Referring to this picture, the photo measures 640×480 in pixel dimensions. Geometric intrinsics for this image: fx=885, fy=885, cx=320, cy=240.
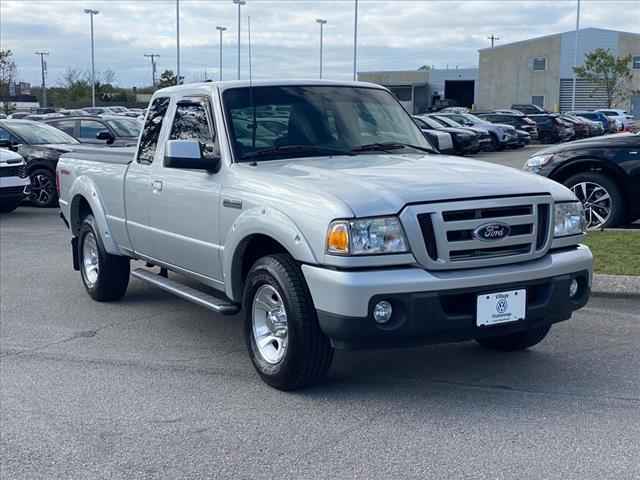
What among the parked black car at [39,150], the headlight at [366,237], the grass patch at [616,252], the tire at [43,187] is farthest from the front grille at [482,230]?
the tire at [43,187]

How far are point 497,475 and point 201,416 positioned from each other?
1.81 meters

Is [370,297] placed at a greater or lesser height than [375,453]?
greater

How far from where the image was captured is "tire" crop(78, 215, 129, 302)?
8224mm

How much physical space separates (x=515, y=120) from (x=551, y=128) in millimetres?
2352

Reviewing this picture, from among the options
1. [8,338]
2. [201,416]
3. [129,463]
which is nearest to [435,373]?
[201,416]

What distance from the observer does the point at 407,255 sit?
4.96 meters

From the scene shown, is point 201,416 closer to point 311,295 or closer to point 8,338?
point 311,295

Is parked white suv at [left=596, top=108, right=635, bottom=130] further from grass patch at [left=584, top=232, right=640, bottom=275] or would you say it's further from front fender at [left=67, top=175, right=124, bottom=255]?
front fender at [left=67, top=175, right=124, bottom=255]

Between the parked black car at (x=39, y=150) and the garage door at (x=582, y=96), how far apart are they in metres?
64.8

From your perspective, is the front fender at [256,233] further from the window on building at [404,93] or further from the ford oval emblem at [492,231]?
the window on building at [404,93]

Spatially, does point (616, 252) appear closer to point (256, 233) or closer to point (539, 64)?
point (256, 233)

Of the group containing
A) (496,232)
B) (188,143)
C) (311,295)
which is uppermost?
(188,143)

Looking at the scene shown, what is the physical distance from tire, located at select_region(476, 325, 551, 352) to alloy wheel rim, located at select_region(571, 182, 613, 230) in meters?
4.91

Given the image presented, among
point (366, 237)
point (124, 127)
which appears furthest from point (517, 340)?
point (124, 127)
